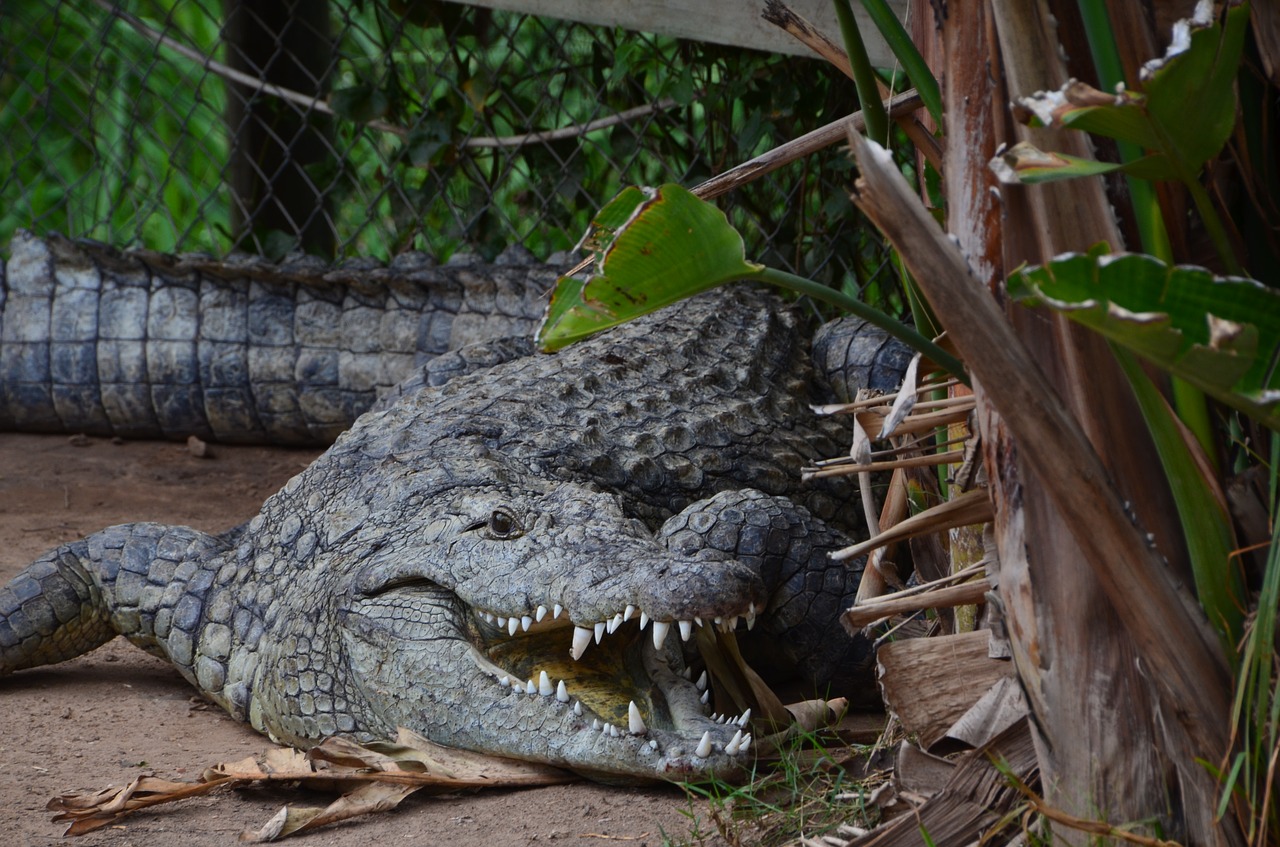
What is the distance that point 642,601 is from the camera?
1.86 meters

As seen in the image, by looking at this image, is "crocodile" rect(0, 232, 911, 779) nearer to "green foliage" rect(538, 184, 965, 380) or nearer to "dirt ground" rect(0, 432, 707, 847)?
"dirt ground" rect(0, 432, 707, 847)

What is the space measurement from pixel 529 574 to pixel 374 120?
3.13 metres

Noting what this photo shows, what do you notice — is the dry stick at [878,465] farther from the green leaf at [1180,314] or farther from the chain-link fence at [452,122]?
the chain-link fence at [452,122]

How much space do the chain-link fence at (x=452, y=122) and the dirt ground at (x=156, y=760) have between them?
159 cm

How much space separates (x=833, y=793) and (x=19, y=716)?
167cm

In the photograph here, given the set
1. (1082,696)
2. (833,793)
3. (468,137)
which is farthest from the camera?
(468,137)

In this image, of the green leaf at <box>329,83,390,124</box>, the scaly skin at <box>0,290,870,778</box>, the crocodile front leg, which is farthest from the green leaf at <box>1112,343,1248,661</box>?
the green leaf at <box>329,83,390,124</box>

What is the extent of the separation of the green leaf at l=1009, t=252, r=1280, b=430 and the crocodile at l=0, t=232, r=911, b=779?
96 centimetres

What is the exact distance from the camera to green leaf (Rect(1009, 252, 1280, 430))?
0.92m

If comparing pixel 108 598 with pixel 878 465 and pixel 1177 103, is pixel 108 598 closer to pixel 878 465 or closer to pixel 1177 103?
pixel 878 465

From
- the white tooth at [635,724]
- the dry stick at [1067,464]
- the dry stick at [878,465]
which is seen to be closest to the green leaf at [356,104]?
the white tooth at [635,724]

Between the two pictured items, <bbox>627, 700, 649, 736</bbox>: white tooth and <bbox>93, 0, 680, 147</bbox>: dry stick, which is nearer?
<bbox>627, 700, 649, 736</bbox>: white tooth

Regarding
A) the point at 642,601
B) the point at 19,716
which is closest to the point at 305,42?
the point at 19,716

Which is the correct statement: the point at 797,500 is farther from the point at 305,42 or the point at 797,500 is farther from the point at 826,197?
the point at 305,42
